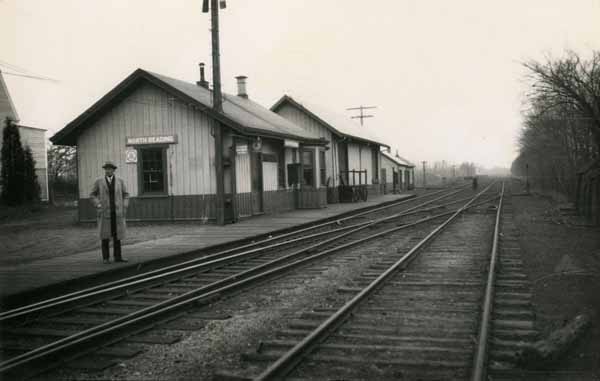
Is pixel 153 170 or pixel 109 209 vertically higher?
pixel 153 170

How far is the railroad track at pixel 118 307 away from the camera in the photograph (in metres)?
5.12

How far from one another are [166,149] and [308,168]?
28.5 feet

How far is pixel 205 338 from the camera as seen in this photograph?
5.57 m

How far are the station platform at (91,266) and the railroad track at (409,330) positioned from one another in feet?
12.1

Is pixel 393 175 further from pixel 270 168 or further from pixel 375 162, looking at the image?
pixel 270 168

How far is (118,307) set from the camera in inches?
276

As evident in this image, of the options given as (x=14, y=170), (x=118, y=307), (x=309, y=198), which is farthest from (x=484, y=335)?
(x=14, y=170)

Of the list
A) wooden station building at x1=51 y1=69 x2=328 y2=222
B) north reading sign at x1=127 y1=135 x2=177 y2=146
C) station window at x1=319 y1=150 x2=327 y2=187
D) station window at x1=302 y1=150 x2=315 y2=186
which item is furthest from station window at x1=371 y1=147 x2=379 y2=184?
north reading sign at x1=127 y1=135 x2=177 y2=146

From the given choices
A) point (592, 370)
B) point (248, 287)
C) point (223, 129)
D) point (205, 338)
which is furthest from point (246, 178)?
point (592, 370)

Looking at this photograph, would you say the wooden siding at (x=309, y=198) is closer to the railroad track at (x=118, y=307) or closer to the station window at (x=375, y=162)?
the railroad track at (x=118, y=307)

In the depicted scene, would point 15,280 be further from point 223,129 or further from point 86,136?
point 86,136

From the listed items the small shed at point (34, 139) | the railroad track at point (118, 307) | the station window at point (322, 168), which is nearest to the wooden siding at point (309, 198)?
the station window at point (322, 168)

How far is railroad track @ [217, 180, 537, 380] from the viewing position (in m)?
4.49

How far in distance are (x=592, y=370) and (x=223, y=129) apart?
14.3 m
